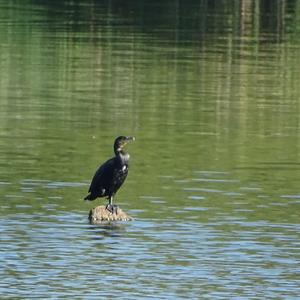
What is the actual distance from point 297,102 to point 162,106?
4.08m

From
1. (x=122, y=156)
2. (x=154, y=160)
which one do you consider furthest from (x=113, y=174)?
(x=154, y=160)

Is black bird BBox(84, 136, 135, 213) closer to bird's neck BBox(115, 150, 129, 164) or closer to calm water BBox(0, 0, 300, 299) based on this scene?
bird's neck BBox(115, 150, 129, 164)

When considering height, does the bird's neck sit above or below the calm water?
above

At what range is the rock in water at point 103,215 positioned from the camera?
25609 mm

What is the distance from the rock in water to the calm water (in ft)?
0.49

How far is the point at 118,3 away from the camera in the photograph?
83688 millimetres

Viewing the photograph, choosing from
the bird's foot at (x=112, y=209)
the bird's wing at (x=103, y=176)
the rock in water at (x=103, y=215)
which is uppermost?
the bird's wing at (x=103, y=176)

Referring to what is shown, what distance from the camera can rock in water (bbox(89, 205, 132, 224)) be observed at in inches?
1008

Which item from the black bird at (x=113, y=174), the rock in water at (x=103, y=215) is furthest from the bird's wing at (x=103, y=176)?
the rock in water at (x=103, y=215)

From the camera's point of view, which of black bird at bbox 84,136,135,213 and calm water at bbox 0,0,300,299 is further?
black bird at bbox 84,136,135,213

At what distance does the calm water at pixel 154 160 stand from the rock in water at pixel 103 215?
15cm

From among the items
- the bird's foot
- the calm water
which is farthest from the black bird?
the calm water

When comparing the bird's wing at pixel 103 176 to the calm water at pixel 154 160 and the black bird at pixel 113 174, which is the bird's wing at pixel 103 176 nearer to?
the black bird at pixel 113 174

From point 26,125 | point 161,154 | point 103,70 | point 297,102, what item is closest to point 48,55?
point 103,70
